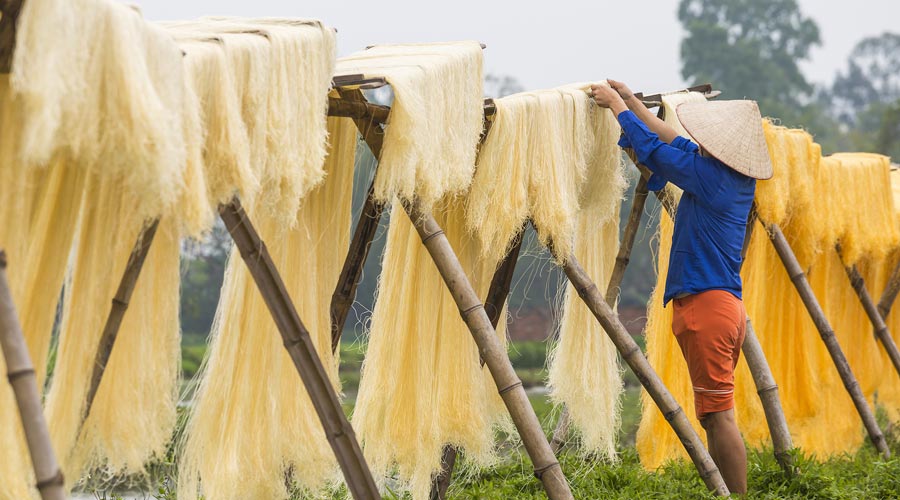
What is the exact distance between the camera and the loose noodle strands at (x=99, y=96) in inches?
95.6

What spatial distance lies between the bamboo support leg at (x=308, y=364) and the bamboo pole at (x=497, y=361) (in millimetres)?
771

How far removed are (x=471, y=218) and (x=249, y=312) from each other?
3.31 ft

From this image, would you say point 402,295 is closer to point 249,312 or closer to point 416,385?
point 416,385

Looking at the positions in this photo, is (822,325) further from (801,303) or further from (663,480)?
(663,480)

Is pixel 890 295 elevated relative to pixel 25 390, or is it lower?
lower

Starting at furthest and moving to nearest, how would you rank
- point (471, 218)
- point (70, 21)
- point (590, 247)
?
point (590, 247), point (471, 218), point (70, 21)

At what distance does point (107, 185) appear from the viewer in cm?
315

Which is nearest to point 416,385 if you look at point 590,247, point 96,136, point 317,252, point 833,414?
point 317,252

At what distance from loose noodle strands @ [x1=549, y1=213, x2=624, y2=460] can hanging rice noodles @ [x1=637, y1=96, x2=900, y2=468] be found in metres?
0.23

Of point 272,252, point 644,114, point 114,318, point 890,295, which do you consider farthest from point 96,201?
point 890,295

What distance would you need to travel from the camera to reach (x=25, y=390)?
251 cm

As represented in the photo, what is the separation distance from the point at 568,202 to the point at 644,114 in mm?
506

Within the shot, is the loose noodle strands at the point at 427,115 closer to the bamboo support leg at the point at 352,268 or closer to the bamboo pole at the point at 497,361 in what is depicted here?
the bamboo pole at the point at 497,361

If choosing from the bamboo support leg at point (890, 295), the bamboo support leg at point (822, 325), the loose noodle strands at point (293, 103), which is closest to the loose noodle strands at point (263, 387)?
the loose noodle strands at point (293, 103)
